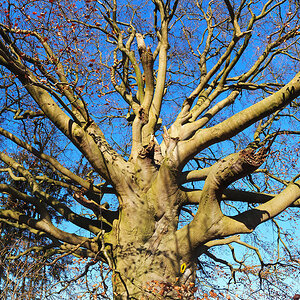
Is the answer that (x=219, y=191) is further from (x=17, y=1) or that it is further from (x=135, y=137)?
(x=17, y=1)

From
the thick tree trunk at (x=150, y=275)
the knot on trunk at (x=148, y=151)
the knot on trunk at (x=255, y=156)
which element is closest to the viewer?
the knot on trunk at (x=255, y=156)

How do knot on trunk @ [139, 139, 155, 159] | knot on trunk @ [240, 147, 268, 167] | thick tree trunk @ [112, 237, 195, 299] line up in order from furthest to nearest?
knot on trunk @ [139, 139, 155, 159], thick tree trunk @ [112, 237, 195, 299], knot on trunk @ [240, 147, 268, 167]

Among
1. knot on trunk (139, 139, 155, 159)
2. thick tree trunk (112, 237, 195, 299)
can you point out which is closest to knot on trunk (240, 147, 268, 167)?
knot on trunk (139, 139, 155, 159)

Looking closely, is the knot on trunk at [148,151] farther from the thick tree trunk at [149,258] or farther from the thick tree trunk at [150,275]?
the thick tree trunk at [150,275]

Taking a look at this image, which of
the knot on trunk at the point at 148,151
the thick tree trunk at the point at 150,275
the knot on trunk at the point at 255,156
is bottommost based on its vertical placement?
the thick tree trunk at the point at 150,275

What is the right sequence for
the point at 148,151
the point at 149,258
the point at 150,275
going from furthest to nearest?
the point at 148,151 → the point at 149,258 → the point at 150,275

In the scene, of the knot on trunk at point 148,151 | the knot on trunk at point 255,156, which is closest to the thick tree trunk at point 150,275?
the knot on trunk at point 148,151

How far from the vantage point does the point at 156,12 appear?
23.7 ft

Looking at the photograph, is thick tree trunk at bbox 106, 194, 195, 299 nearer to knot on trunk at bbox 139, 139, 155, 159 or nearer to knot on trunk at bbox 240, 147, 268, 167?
knot on trunk at bbox 139, 139, 155, 159

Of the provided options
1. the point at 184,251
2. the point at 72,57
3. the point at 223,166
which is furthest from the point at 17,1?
the point at 184,251

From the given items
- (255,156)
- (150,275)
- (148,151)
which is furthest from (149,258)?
(255,156)

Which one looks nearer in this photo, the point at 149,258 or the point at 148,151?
the point at 149,258

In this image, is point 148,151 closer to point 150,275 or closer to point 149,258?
point 149,258

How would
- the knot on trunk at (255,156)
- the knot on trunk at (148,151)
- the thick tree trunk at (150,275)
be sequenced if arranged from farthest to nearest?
the knot on trunk at (148,151), the thick tree trunk at (150,275), the knot on trunk at (255,156)
